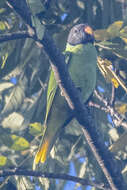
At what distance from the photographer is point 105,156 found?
2.32 m

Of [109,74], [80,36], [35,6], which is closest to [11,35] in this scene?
[35,6]

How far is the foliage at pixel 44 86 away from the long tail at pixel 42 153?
0.05 m

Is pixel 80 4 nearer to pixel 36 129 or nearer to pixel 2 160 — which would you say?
pixel 36 129

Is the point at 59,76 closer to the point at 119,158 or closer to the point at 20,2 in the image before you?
the point at 20,2

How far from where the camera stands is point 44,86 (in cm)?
315

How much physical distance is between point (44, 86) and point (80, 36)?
2.00 ft

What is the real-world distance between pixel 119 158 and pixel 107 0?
1.21 m

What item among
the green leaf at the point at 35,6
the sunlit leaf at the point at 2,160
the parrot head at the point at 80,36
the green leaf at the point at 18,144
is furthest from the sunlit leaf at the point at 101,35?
the parrot head at the point at 80,36

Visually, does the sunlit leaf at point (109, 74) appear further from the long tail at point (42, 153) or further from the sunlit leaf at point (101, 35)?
the long tail at point (42, 153)

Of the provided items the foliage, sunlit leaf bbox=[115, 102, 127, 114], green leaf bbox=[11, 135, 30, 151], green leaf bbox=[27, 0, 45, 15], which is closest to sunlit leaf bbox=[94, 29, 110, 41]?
the foliage

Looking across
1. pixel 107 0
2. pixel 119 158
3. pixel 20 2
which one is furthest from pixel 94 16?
pixel 20 2

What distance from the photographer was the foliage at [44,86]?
2.62m

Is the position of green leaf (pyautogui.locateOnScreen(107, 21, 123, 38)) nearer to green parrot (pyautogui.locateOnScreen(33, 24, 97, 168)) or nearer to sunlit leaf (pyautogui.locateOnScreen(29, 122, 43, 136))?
green parrot (pyautogui.locateOnScreen(33, 24, 97, 168))

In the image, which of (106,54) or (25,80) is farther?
(25,80)
